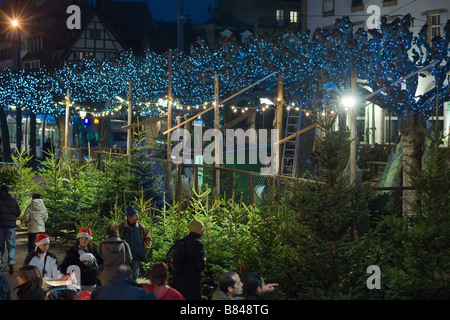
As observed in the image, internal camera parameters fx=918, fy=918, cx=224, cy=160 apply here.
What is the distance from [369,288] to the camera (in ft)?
37.4

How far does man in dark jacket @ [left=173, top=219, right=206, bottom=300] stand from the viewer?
1162 centimetres

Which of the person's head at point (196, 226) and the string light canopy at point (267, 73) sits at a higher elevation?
the string light canopy at point (267, 73)

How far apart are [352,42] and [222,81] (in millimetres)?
10251

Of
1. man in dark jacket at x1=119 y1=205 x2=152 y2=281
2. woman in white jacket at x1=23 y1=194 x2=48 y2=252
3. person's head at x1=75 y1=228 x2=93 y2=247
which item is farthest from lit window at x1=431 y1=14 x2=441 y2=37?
person's head at x1=75 y1=228 x2=93 y2=247

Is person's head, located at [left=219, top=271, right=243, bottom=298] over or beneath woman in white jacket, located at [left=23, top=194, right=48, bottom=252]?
beneath

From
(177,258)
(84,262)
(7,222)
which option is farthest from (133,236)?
(7,222)

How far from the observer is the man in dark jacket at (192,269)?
38.1 ft

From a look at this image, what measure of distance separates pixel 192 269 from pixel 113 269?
4.20ft

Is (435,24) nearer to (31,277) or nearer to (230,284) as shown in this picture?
(230,284)

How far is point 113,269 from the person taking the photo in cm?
1235

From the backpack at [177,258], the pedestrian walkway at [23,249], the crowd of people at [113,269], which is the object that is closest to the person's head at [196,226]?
the crowd of people at [113,269]

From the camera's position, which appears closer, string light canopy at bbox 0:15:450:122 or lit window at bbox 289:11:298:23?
string light canopy at bbox 0:15:450:122

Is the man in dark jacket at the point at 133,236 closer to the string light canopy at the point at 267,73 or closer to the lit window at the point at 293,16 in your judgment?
the string light canopy at the point at 267,73

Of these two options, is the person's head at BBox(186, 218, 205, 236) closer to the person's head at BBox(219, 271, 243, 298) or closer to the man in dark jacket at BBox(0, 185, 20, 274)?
the person's head at BBox(219, 271, 243, 298)
